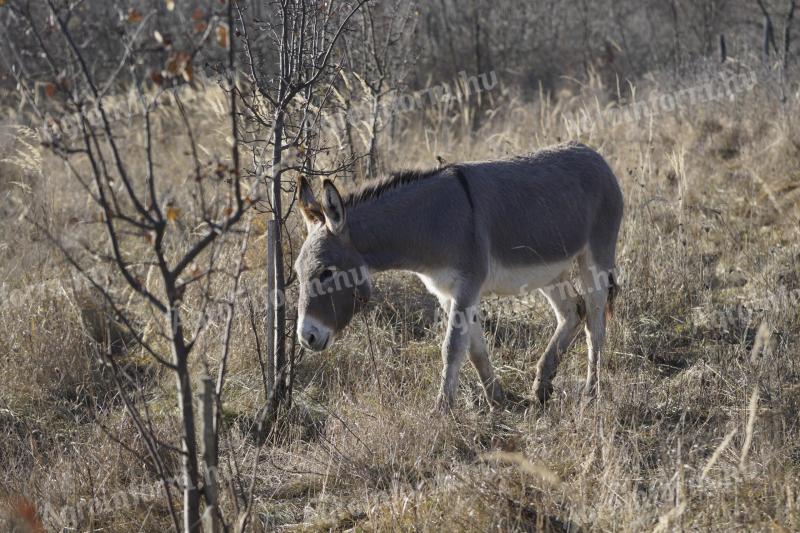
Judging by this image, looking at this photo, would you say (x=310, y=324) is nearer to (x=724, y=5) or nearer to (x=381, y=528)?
(x=381, y=528)

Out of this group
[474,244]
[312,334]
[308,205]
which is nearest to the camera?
[312,334]

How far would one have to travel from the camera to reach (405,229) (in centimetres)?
458

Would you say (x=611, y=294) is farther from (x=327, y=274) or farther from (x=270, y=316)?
(x=270, y=316)

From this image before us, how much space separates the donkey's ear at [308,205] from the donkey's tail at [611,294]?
208cm

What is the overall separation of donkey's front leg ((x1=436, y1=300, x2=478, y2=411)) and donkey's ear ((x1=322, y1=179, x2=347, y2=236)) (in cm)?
81

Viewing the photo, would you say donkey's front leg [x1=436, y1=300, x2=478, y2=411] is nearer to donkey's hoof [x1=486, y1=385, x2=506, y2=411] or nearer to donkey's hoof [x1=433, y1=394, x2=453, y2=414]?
donkey's hoof [x1=433, y1=394, x2=453, y2=414]

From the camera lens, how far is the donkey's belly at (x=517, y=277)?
192 inches

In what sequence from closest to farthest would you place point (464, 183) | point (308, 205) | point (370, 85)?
point (308, 205), point (464, 183), point (370, 85)

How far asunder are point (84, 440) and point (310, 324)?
1592 millimetres

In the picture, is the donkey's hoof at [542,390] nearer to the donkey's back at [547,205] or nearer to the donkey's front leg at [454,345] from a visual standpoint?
the donkey's front leg at [454,345]

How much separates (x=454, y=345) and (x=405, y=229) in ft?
2.38

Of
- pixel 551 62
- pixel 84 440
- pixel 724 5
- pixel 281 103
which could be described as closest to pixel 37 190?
pixel 84 440

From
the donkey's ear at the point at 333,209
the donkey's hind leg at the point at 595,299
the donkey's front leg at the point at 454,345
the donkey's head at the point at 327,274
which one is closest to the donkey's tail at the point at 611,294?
the donkey's hind leg at the point at 595,299

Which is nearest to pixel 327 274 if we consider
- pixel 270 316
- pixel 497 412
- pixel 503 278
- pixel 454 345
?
pixel 270 316
